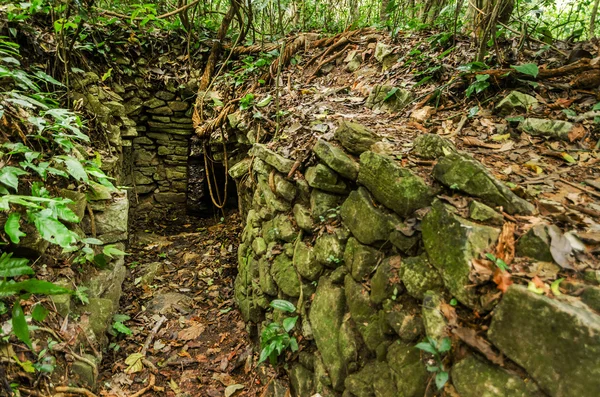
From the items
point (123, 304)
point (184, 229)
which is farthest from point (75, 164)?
point (184, 229)

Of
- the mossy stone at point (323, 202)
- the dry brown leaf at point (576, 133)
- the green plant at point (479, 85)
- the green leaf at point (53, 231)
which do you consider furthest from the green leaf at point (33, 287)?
the green plant at point (479, 85)

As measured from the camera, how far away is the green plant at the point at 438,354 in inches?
55.2

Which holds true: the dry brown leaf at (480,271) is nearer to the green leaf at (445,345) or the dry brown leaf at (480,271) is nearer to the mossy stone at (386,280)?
the green leaf at (445,345)

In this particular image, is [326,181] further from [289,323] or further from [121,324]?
[121,324]

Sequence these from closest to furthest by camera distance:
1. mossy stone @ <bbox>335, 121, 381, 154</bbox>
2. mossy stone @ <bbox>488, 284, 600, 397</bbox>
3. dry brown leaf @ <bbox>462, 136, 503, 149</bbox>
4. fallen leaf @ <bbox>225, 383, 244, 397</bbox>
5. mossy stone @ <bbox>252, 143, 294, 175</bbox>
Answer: mossy stone @ <bbox>488, 284, 600, 397</bbox> < dry brown leaf @ <bbox>462, 136, 503, 149</bbox> < mossy stone @ <bbox>335, 121, 381, 154</bbox> < fallen leaf @ <bbox>225, 383, 244, 397</bbox> < mossy stone @ <bbox>252, 143, 294, 175</bbox>

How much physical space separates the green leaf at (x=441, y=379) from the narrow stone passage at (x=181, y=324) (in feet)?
6.33

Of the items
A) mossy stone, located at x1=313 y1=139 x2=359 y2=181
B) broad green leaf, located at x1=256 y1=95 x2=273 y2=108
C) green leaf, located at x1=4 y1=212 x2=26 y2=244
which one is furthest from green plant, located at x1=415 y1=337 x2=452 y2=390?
broad green leaf, located at x1=256 y1=95 x2=273 y2=108

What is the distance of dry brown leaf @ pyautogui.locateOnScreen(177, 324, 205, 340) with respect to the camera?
3469 millimetres

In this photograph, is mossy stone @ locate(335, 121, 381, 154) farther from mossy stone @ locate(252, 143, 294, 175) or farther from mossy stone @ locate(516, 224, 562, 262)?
mossy stone @ locate(516, 224, 562, 262)

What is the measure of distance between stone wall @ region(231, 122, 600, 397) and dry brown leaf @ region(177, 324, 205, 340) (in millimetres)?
886

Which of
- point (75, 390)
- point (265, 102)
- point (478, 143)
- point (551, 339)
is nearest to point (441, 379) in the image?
point (551, 339)

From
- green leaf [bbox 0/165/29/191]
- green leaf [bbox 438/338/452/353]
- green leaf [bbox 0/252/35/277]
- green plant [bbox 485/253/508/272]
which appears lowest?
green leaf [bbox 438/338/452/353]

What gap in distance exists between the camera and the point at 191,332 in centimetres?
355

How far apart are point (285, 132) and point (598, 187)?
8.31 ft
